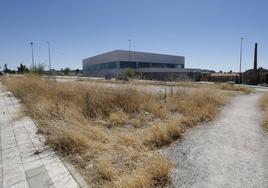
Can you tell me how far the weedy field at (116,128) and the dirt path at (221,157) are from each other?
329 millimetres

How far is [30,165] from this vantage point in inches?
163

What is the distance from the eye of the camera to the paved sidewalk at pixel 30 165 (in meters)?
3.49

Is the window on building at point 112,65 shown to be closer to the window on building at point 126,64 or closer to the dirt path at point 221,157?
the window on building at point 126,64

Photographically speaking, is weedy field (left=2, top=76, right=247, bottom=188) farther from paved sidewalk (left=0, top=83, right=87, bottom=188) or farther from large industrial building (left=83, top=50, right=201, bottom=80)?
large industrial building (left=83, top=50, right=201, bottom=80)

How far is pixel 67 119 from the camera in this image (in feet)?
19.8

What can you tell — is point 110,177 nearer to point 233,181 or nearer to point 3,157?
point 233,181

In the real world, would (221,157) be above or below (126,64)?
below

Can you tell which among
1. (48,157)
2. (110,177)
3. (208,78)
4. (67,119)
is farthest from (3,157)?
(208,78)

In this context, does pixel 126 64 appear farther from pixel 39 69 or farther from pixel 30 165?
pixel 30 165

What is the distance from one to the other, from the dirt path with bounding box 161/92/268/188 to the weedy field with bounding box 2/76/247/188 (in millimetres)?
329

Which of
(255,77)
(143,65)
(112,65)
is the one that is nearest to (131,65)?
(143,65)

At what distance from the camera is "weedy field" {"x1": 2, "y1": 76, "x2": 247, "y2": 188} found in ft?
12.0

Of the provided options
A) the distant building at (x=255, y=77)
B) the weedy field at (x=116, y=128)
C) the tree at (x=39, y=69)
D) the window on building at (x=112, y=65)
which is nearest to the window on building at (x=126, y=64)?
the window on building at (x=112, y=65)

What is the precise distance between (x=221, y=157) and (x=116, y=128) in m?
2.94
